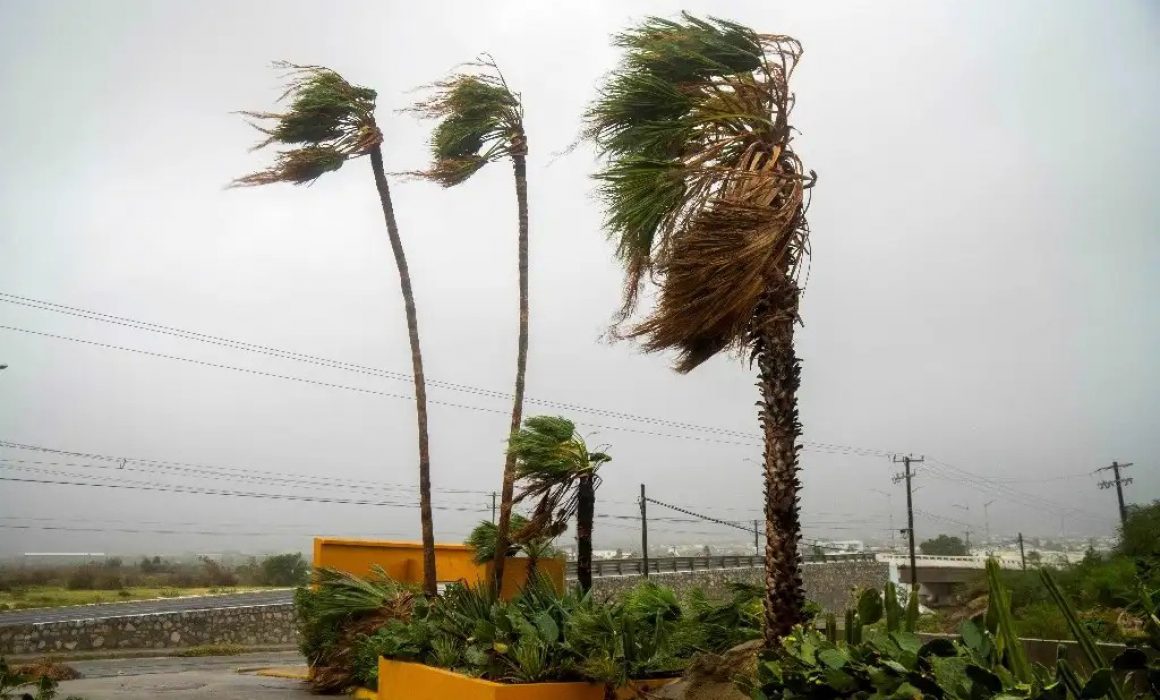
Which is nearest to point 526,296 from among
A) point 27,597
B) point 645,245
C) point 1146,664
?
point 645,245

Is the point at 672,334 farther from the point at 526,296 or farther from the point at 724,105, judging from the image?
the point at 526,296

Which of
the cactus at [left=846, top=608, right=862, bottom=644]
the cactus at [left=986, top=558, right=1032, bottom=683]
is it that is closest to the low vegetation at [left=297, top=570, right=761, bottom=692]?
the cactus at [left=846, top=608, right=862, bottom=644]

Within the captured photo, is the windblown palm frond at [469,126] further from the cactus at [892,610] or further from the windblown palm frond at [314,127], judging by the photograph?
the cactus at [892,610]

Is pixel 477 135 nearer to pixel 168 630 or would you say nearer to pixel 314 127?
pixel 314 127

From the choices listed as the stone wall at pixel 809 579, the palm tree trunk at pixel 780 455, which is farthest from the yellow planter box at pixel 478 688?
the stone wall at pixel 809 579

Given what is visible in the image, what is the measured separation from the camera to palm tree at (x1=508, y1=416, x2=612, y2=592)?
9805mm

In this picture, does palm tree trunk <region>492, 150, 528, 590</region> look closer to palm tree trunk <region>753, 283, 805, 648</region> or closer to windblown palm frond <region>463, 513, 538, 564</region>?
windblown palm frond <region>463, 513, 538, 564</region>

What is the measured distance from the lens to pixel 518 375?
12219 mm

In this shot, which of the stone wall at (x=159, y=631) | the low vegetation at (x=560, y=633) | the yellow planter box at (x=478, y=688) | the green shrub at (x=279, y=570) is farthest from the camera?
the green shrub at (x=279, y=570)

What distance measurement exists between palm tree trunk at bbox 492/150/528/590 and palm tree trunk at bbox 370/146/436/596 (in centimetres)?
120

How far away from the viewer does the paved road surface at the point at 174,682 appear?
1133 cm

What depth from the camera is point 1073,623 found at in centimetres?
270

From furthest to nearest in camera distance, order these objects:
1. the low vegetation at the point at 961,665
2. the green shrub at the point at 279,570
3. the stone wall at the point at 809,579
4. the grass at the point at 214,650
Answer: the green shrub at the point at 279,570 < the stone wall at the point at 809,579 < the grass at the point at 214,650 < the low vegetation at the point at 961,665

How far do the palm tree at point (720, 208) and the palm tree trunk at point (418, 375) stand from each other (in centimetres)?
598
